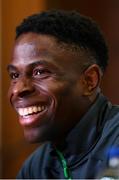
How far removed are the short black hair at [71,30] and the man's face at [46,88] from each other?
0.13ft

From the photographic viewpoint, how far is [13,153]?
3.11 meters

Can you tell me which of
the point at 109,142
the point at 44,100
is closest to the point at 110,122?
the point at 109,142

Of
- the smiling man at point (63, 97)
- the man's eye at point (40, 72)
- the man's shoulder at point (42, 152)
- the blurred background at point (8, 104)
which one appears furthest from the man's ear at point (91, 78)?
the blurred background at point (8, 104)

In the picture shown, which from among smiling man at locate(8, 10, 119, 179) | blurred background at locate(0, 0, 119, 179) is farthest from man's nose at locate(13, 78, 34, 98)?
blurred background at locate(0, 0, 119, 179)

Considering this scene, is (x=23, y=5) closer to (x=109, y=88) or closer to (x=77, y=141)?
(x=109, y=88)

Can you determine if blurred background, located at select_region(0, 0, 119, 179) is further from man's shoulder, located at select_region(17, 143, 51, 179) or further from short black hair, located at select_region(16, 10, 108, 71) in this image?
short black hair, located at select_region(16, 10, 108, 71)

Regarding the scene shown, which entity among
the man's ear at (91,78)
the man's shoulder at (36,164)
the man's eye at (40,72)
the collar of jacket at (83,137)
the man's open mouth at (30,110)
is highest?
the man's eye at (40,72)

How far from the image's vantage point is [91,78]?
161cm

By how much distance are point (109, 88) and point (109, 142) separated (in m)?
1.99

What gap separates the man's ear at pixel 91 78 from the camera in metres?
1.59

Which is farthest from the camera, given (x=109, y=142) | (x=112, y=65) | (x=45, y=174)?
(x=112, y=65)

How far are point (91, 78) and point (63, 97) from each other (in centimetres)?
14

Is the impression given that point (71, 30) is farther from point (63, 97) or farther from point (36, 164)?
point (36, 164)

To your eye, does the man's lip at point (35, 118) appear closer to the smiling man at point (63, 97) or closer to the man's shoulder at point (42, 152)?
the smiling man at point (63, 97)
